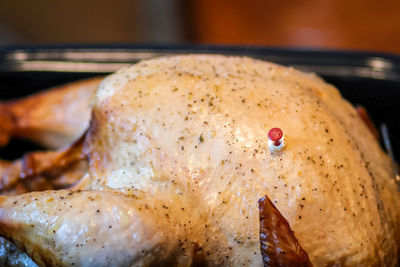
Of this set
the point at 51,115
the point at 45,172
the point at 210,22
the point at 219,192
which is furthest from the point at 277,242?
the point at 210,22

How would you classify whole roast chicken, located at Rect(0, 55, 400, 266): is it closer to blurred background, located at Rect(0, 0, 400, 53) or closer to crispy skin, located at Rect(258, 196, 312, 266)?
crispy skin, located at Rect(258, 196, 312, 266)

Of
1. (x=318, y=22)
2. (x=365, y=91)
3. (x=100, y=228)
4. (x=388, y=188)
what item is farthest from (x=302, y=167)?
(x=318, y=22)

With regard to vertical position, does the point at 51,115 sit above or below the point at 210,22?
below

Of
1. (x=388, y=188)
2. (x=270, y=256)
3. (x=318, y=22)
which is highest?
(x=318, y=22)

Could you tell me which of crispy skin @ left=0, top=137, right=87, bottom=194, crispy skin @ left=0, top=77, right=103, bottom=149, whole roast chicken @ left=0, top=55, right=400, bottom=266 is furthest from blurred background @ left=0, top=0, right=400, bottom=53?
whole roast chicken @ left=0, top=55, right=400, bottom=266

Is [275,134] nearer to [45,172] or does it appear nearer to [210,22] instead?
[45,172]

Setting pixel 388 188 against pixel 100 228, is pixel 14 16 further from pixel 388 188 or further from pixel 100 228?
pixel 388 188
